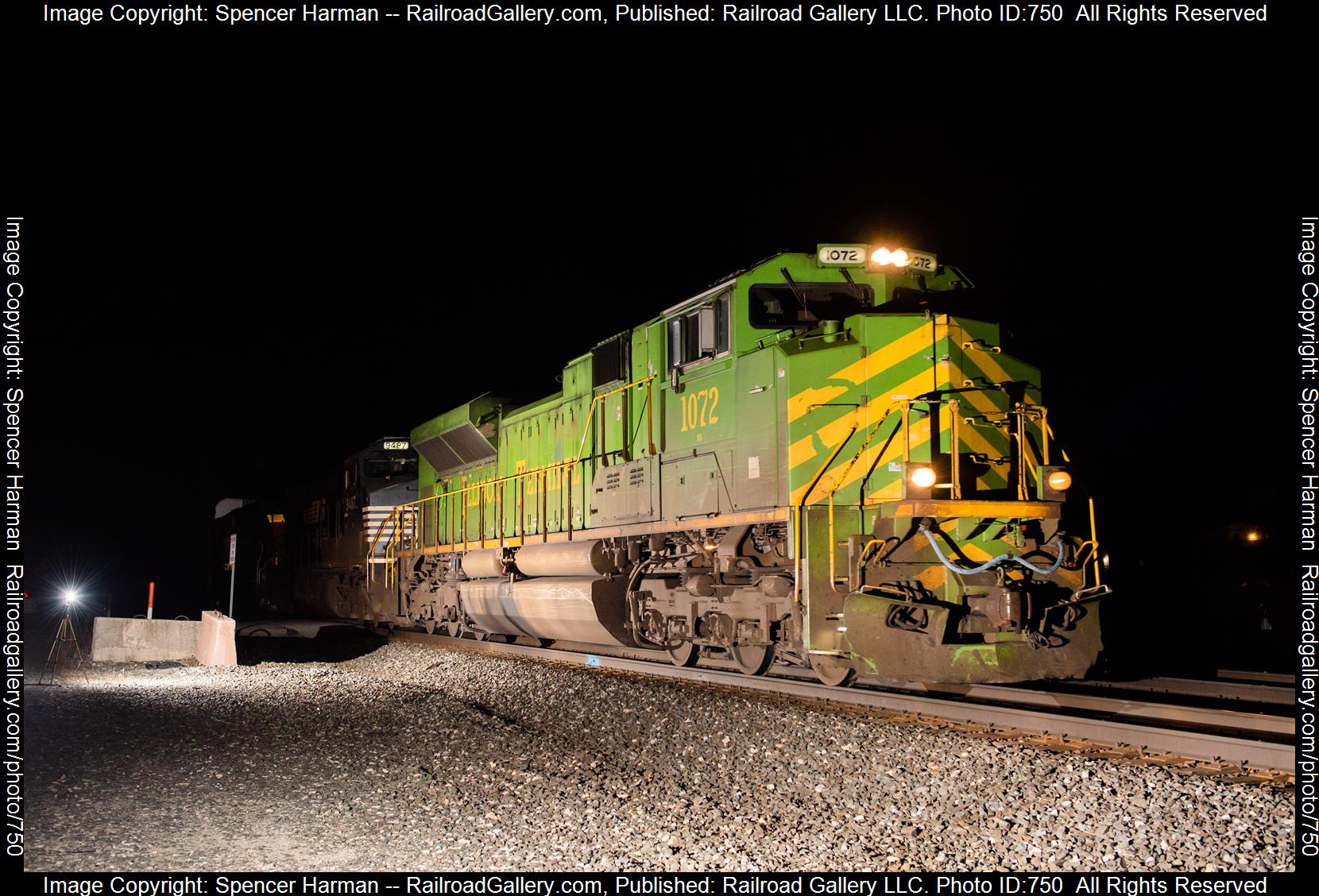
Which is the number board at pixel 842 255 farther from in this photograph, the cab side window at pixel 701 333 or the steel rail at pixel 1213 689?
the steel rail at pixel 1213 689

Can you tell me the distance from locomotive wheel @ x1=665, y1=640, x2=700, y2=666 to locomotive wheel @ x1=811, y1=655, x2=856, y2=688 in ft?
6.98

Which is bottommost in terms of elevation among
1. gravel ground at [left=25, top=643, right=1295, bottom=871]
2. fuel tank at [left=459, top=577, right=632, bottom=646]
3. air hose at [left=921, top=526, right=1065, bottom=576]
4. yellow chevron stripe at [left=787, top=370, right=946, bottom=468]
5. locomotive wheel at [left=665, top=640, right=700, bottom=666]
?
gravel ground at [left=25, top=643, right=1295, bottom=871]

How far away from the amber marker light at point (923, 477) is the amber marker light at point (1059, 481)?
83cm

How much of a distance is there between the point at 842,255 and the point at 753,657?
347 centimetres

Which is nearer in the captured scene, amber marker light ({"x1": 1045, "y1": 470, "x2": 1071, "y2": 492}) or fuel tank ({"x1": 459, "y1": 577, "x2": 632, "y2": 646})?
amber marker light ({"x1": 1045, "y1": 470, "x2": 1071, "y2": 492})

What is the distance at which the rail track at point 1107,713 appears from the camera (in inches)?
223

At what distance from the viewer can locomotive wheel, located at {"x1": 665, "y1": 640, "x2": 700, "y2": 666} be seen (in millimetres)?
10594

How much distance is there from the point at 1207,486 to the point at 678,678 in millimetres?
9910

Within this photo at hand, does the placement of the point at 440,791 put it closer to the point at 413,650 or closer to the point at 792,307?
the point at 792,307

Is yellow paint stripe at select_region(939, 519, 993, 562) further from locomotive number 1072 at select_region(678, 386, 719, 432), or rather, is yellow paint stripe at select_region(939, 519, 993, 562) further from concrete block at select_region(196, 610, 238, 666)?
concrete block at select_region(196, 610, 238, 666)

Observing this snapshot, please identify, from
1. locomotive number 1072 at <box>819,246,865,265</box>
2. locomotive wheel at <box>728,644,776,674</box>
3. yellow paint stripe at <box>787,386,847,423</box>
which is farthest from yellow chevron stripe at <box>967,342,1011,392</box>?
locomotive wheel at <box>728,644,776,674</box>

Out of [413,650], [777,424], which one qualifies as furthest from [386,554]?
[777,424]

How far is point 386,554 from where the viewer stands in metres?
18.8

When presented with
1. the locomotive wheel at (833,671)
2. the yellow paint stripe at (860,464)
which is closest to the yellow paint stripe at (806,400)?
the yellow paint stripe at (860,464)
